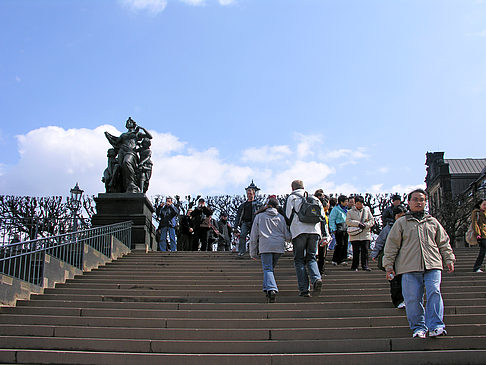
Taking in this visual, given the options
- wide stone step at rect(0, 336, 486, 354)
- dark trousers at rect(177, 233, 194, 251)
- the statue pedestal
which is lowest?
wide stone step at rect(0, 336, 486, 354)

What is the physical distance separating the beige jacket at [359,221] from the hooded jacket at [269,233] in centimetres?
316

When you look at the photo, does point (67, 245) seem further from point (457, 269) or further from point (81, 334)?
point (457, 269)

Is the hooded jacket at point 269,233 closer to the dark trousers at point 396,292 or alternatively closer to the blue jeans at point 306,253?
the blue jeans at point 306,253

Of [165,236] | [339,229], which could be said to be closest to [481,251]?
[339,229]

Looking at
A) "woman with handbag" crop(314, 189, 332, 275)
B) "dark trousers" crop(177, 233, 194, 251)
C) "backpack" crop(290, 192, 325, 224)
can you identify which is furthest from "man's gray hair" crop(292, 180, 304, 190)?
"dark trousers" crop(177, 233, 194, 251)

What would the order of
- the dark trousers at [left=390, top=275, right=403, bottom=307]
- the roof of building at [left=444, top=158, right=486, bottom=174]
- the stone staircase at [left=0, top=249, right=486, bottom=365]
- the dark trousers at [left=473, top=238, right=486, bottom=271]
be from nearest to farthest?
the stone staircase at [left=0, top=249, right=486, bottom=365], the dark trousers at [left=390, top=275, right=403, bottom=307], the dark trousers at [left=473, top=238, right=486, bottom=271], the roof of building at [left=444, top=158, right=486, bottom=174]

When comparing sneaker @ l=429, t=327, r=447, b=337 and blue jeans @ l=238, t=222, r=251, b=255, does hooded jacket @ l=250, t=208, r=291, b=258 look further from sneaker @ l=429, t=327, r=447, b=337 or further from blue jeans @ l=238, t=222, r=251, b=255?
blue jeans @ l=238, t=222, r=251, b=255

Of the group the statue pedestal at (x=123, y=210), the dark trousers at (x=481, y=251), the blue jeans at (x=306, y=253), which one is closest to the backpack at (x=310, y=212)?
the blue jeans at (x=306, y=253)

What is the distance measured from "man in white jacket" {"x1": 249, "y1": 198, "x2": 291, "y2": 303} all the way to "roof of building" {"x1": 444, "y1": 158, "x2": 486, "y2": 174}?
57.8m

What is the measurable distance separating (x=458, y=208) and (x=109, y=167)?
3140 cm

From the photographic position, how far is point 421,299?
565 cm

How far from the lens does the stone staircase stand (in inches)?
228

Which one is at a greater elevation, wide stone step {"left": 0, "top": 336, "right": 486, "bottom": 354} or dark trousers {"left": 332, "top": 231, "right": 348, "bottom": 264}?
dark trousers {"left": 332, "top": 231, "right": 348, "bottom": 264}

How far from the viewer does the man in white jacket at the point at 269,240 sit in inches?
311
